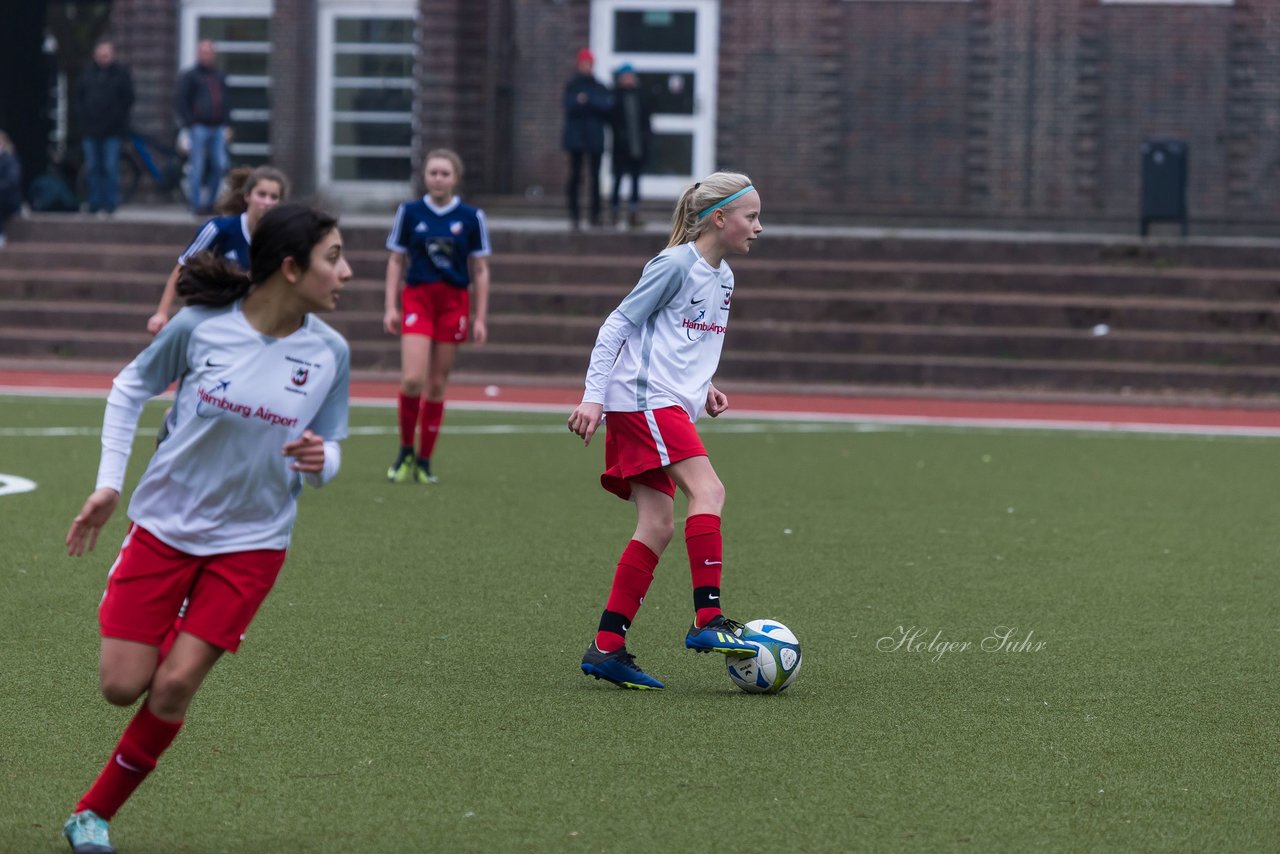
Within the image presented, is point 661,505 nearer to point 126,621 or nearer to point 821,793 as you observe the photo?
point 821,793

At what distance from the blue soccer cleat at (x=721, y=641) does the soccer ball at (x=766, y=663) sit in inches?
1.2

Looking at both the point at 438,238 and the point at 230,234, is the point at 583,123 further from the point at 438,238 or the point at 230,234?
the point at 230,234

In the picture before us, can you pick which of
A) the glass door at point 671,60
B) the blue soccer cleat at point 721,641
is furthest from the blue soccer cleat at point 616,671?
the glass door at point 671,60

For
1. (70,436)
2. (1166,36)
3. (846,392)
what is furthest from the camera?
(1166,36)

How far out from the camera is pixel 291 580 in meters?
8.67

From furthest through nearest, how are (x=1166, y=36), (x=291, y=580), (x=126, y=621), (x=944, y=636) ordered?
(x=1166, y=36) → (x=291, y=580) → (x=944, y=636) → (x=126, y=621)

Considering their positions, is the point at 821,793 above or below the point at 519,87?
below

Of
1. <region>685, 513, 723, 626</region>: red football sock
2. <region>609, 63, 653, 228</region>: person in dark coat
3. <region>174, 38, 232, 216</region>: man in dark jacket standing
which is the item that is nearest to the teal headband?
<region>685, 513, 723, 626</region>: red football sock

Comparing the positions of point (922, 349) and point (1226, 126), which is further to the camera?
point (1226, 126)

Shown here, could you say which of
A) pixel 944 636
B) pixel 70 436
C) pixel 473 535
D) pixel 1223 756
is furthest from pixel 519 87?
pixel 1223 756

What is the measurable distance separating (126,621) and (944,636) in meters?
3.88

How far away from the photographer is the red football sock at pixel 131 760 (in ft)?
15.0

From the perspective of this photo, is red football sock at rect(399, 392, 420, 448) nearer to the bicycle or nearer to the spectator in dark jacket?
the spectator in dark jacket
